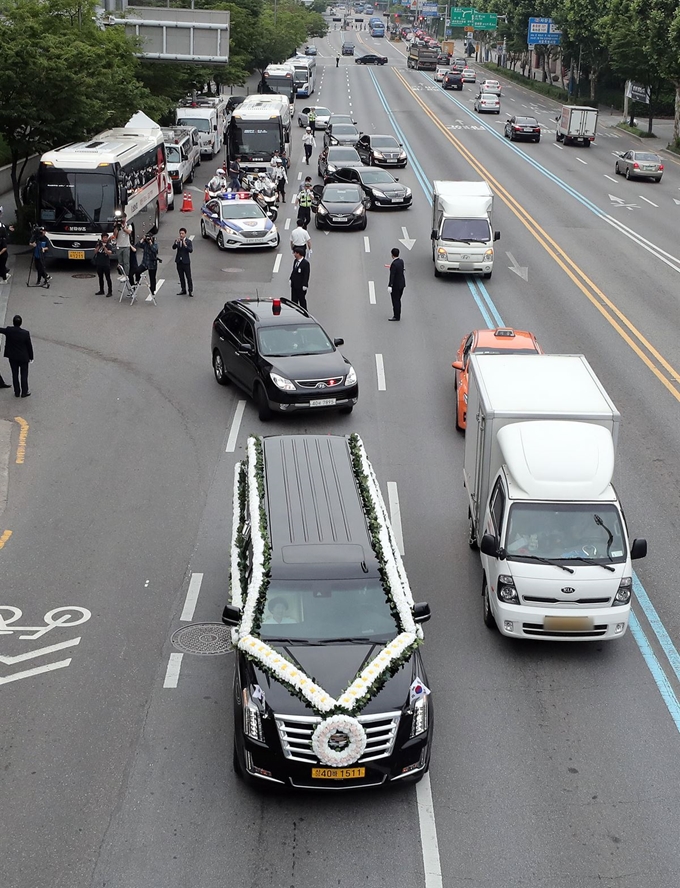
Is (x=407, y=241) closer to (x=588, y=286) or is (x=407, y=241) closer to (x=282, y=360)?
(x=588, y=286)

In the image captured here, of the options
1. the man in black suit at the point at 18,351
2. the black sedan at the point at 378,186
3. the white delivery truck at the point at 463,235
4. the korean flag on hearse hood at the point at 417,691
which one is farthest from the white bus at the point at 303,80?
the korean flag on hearse hood at the point at 417,691

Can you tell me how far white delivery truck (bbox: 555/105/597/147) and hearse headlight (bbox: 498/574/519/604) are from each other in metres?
52.6

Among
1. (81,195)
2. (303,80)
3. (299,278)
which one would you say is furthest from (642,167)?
(303,80)

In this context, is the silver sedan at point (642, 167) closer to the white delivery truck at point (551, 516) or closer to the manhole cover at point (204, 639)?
the white delivery truck at point (551, 516)

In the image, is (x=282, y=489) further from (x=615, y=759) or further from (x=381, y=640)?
(x=615, y=759)

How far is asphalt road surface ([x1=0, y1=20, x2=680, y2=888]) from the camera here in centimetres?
866

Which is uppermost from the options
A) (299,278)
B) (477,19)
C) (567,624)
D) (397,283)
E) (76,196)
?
(477,19)

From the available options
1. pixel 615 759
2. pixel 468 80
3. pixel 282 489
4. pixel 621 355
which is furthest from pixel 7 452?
pixel 468 80

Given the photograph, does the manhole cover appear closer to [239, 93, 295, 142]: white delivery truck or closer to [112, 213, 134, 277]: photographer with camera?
[112, 213, 134, 277]: photographer with camera

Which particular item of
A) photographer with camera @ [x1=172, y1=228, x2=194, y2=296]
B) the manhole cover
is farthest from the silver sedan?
the manhole cover

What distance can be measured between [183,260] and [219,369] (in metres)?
7.00

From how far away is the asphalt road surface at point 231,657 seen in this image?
28.4 feet

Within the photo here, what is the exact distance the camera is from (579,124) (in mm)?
59656

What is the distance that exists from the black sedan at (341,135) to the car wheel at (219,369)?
31.2 metres
